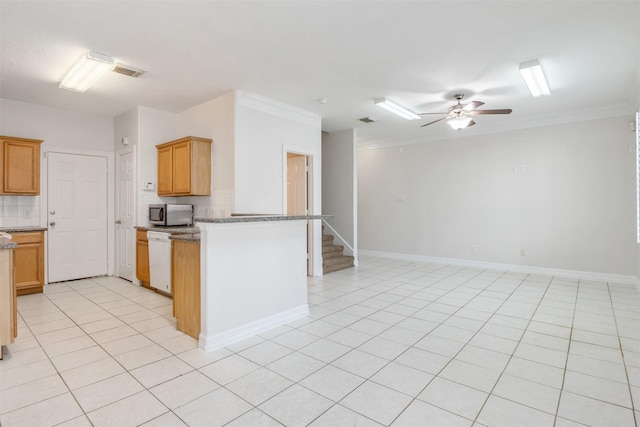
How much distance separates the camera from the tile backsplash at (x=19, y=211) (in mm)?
4785

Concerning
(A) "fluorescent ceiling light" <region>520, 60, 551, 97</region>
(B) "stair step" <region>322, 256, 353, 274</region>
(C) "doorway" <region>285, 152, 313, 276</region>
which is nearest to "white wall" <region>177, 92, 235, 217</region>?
(C) "doorway" <region>285, 152, 313, 276</region>

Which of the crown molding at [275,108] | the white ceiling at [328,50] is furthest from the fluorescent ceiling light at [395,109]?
the crown molding at [275,108]

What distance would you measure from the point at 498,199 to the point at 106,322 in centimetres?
660

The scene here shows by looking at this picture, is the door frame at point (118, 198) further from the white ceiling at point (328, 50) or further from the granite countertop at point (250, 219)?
Answer: the granite countertop at point (250, 219)

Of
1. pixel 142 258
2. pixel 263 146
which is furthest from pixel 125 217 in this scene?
pixel 263 146

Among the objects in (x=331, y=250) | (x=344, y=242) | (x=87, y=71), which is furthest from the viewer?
(x=344, y=242)

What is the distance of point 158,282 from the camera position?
177 inches

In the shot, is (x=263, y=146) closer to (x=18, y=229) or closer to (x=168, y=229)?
(x=168, y=229)

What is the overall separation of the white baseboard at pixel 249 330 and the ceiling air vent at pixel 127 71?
309 centimetres

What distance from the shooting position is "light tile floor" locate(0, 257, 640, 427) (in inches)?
77.2

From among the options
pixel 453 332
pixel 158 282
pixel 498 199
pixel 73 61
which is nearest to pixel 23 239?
pixel 158 282

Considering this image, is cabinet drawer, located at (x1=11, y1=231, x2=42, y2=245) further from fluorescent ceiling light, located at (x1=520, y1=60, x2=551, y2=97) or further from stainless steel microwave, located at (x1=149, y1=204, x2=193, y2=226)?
fluorescent ceiling light, located at (x1=520, y1=60, x2=551, y2=97)

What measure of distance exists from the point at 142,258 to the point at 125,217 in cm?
103

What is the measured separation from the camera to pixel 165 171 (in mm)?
A: 5176
